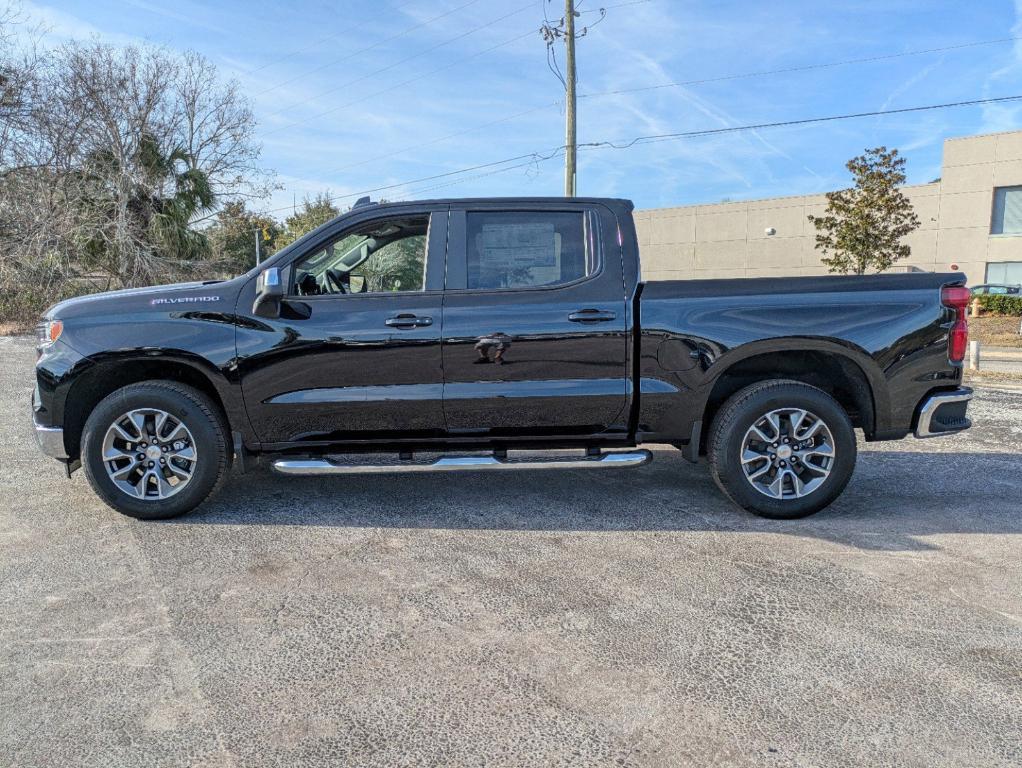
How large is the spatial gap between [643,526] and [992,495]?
105 inches

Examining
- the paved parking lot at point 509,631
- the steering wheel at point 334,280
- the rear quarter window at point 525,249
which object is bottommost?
the paved parking lot at point 509,631

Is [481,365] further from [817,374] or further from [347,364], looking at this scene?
[817,374]

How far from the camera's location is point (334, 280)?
4.85 metres

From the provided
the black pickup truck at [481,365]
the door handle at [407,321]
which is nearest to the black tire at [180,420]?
the black pickup truck at [481,365]

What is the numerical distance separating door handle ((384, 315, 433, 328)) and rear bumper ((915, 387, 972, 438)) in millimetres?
3068

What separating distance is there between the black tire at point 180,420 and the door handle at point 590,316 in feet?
7.41

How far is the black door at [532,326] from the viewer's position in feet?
14.6

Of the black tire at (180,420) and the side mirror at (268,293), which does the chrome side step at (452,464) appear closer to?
the black tire at (180,420)

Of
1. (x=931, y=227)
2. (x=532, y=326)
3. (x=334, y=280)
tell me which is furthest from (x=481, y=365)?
(x=931, y=227)

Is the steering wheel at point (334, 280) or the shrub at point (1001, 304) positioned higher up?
the steering wheel at point (334, 280)

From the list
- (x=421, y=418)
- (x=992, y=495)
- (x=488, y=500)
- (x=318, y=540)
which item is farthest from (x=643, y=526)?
(x=992, y=495)

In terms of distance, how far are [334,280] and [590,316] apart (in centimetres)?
170

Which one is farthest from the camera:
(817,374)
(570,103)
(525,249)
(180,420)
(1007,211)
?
(1007,211)

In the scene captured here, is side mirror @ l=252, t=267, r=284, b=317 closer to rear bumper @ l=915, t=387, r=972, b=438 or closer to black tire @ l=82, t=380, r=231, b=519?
black tire @ l=82, t=380, r=231, b=519
